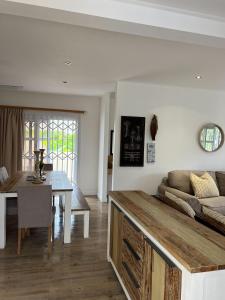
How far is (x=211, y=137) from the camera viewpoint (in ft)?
16.3

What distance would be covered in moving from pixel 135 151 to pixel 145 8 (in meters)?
2.94

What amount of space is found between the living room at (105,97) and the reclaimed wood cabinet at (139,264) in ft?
0.19

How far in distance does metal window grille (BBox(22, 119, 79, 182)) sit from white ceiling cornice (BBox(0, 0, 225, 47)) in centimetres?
438

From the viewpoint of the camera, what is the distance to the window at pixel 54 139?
5.88 metres

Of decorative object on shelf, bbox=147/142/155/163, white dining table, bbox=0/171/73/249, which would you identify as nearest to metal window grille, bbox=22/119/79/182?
white dining table, bbox=0/171/73/249

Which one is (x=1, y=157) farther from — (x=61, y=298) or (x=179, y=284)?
(x=179, y=284)

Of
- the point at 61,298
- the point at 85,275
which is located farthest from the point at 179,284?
the point at 85,275

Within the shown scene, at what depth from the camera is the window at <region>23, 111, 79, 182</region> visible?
5.88 metres

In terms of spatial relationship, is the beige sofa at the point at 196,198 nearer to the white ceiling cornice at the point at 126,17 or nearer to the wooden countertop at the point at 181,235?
the wooden countertop at the point at 181,235

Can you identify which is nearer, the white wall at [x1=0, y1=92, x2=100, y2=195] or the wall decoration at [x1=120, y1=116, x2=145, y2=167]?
the wall decoration at [x1=120, y1=116, x2=145, y2=167]

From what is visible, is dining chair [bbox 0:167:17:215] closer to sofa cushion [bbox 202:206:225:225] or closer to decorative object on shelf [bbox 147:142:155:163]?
decorative object on shelf [bbox 147:142:155:163]

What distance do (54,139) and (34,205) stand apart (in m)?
3.10

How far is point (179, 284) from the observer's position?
1.37 meters

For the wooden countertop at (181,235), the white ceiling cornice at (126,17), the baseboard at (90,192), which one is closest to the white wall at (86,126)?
the baseboard at (90,192)
